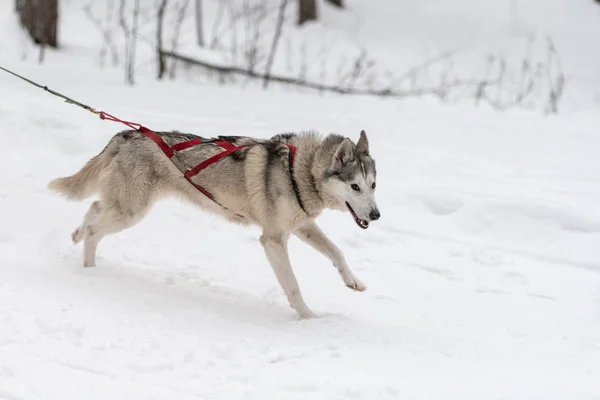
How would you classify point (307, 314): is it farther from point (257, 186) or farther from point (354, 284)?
point (257, 186)

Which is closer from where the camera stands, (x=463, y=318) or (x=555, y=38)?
(x=463, y=318)

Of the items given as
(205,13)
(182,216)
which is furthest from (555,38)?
(182,216)

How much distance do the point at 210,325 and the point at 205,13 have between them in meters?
15.2

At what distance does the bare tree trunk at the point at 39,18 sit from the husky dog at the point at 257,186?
7.09 metres

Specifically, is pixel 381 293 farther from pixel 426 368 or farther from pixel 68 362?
pixel 68 362

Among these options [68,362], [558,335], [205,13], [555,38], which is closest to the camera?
[68,362]

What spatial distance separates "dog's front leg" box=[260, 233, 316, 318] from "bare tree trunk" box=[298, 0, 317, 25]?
13.1 m

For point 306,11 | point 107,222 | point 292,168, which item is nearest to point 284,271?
point 292,168

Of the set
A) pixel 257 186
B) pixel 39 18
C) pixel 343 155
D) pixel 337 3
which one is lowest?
pixel 257 186

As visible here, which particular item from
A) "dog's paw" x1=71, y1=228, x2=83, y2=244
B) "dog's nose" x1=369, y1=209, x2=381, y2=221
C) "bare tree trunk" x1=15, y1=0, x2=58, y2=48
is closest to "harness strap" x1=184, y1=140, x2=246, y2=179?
"dog's paw" x1=71, y1=228, x2=83, y2=244

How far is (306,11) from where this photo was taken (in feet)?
55.8

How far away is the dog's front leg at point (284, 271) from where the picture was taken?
4773 mm

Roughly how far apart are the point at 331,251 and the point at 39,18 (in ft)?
28.1

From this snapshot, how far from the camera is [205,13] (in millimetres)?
→ 18391
